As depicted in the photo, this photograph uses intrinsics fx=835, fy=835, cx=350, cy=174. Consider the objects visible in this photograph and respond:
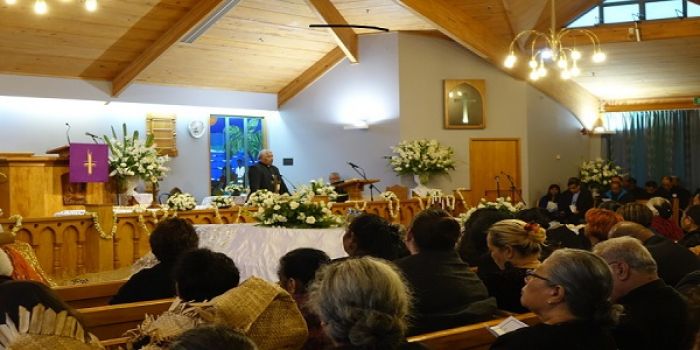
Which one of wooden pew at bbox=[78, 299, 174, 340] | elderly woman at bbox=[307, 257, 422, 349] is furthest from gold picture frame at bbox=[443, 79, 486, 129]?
elderly woman at bbox=[307, 257, 422, 349]

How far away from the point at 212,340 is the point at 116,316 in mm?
2075

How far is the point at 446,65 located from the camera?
1248 cm

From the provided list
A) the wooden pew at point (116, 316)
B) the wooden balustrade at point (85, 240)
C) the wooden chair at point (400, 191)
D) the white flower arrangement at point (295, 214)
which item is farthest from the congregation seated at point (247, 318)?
the wooden chair at point (400, 191)

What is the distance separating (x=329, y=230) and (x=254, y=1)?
5272 millimetres

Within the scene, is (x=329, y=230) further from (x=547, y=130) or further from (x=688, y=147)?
(x=688, y=147)

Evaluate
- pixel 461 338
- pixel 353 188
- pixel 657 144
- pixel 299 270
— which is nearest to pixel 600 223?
pixel 461 338

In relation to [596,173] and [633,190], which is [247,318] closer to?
[633,190]

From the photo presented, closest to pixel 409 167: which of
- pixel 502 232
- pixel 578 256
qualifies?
pixel 502 232

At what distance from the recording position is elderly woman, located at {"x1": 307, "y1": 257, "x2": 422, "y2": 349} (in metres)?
1.83

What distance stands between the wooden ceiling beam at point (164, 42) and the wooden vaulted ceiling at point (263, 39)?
13 mm

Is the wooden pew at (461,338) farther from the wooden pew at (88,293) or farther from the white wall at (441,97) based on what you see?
the white wall at (441,97)

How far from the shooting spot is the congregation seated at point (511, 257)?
3559 mm

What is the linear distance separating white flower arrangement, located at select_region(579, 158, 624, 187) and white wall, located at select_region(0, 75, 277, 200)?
206 inches

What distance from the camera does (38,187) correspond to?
8.30 meters
